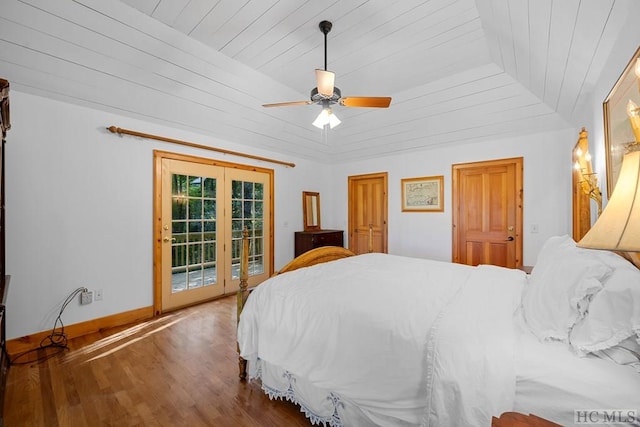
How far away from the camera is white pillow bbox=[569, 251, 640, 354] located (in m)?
0.99

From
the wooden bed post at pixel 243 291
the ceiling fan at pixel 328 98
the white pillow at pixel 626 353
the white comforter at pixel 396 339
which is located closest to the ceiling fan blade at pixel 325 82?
the ceiling fan at pixel 328 98

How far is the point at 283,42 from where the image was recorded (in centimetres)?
245

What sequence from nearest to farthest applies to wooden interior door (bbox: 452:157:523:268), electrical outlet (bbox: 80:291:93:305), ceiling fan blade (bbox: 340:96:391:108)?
ceiling fan blade (bbox: 340:96:391:108) → electrical outlet (bbox: 80:291:93:305) → wooden interior door (bbox: 452:157:523:268)

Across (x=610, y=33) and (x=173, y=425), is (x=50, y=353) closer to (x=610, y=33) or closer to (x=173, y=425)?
(x=173, y=425)

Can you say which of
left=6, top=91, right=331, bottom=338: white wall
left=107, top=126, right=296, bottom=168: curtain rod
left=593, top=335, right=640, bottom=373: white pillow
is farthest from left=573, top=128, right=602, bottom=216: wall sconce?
left=6, top=91, right=331, bottom=338: white wall

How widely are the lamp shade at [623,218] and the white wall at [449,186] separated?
3.53 metres

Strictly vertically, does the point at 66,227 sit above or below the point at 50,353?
above

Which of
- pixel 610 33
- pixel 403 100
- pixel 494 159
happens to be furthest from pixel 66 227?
pixel 494 159

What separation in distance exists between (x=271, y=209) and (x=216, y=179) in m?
1.07

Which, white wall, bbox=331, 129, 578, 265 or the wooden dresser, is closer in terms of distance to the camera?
white wall, bbox=331, 129, 578, 265

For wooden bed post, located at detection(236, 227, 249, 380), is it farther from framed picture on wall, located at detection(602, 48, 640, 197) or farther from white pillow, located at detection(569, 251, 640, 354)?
framed picture on wall, located at detection(602, 48, 640, 197)

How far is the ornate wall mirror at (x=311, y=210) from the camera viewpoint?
5.28m

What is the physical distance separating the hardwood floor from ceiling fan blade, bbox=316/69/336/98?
2.25 meters

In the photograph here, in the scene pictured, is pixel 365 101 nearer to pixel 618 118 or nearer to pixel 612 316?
pixel 618 118
